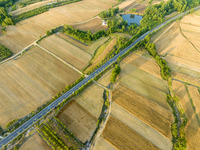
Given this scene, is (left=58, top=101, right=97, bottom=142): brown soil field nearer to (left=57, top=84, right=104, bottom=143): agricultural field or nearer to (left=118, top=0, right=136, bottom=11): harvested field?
(left=57, top=84, right=104, bottom=143): agricultural field

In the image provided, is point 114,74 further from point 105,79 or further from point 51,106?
point 51,106

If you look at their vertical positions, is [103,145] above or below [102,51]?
below

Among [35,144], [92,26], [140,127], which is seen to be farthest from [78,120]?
[92,26]

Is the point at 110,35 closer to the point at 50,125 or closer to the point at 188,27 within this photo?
the point at 188,27

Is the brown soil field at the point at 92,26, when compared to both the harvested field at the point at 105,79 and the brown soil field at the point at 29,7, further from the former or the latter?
the brown soil field at the point at 29,7

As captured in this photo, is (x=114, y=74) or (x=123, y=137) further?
(x=114, y=74)

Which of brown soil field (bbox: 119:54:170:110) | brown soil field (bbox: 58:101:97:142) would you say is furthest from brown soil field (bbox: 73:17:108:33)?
brown soil field (bbox: 58:101:97:142)
